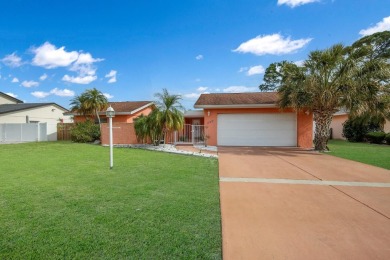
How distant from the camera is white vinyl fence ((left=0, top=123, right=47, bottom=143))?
23.1 m

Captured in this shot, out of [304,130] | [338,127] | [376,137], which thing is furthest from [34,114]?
[338,127]

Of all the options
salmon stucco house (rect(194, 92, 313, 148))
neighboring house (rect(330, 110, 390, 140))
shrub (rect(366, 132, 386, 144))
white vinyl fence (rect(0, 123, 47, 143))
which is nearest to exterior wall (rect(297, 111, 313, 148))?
salmon stucco house (rect(194, 92, 313, 148))

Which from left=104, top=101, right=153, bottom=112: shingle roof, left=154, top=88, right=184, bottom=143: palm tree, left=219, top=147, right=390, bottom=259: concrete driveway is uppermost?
left=104, top=101, right=153, bottom=112: shingle roof

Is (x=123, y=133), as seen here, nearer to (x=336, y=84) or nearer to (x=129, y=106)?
(x=129, y=106)

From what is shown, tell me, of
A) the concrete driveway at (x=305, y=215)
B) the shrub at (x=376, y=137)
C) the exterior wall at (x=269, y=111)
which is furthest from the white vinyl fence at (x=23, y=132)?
the shrub at (x=376, y=137)

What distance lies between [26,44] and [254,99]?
1644cm

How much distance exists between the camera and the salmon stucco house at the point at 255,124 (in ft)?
58.4

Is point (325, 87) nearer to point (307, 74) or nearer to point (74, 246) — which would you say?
point (307, 74)

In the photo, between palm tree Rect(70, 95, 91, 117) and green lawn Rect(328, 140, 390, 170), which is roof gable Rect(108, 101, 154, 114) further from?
green lawn Rect(328, 140, 390, 170)

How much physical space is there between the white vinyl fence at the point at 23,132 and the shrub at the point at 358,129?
29981 millimetres

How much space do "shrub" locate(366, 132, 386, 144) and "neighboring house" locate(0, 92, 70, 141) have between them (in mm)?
29556

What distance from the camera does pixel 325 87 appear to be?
14.1 metres

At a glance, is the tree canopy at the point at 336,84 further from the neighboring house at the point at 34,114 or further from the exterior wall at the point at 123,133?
the neighboring house at the point at 34,114

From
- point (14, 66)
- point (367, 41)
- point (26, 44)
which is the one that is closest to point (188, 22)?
→ point (26, 44)
